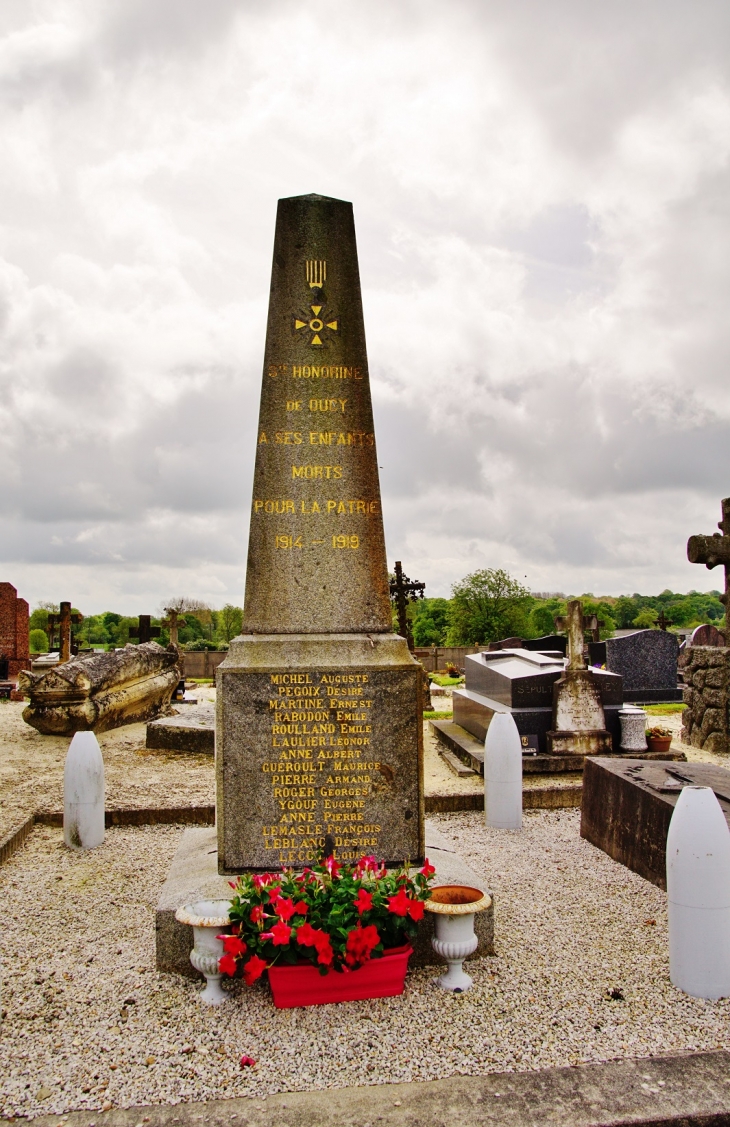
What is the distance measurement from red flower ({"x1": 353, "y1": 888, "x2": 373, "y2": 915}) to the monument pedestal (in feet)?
2.73

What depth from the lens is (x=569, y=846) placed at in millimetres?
6484

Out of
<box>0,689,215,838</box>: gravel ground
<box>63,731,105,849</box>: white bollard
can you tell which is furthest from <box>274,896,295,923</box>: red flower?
<box>0,689,215,838</box>: gravel ground

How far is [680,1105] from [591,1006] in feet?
2.57

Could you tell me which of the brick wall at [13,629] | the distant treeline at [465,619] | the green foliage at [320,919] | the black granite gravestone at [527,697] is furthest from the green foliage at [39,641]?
the green foliage at [320,919]

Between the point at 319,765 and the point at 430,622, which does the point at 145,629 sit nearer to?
the point at 319,765

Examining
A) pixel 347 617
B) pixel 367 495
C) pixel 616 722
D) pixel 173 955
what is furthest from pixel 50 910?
pixel 616 722

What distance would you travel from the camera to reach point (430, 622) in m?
53.7

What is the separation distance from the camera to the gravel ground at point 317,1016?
312 cm

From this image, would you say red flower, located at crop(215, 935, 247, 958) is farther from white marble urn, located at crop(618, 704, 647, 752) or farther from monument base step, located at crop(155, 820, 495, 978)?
white marble urn, located at crop(618, 704, 647, 752)

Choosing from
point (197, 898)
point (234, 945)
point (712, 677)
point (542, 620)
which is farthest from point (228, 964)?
point (542, 620)

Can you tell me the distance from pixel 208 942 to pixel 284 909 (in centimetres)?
49

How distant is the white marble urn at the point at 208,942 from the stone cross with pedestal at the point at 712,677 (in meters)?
9.42

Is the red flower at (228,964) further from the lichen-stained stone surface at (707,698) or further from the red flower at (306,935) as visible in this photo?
the lichen-stained stone surface at (707,698)

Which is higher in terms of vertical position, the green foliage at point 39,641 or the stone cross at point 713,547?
the stone cross at point 713,547
